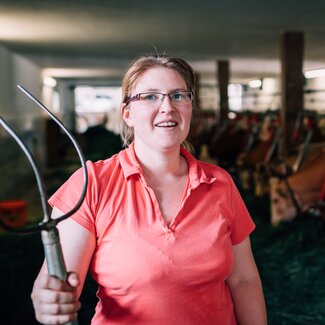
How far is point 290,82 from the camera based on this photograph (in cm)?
632

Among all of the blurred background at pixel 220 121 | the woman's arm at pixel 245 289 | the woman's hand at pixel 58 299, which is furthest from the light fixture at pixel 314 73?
the woman's hand at pixel 58 299

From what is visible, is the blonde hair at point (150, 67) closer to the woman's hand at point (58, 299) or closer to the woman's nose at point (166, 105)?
the woman's nose at point (166, 105)

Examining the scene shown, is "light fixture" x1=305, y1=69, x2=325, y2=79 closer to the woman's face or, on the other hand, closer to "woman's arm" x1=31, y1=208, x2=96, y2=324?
the woman's face

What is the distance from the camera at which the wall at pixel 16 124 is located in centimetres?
701

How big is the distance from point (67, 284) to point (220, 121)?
896cm

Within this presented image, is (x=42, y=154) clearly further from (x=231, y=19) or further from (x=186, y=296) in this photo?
(x=186, y=296)

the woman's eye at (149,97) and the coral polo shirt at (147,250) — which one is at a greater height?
the woman's eye at (149,97)

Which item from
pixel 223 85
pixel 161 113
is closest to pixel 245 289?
pixel 161 113

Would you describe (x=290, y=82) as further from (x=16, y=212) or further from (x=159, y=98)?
(x=159, y=98)

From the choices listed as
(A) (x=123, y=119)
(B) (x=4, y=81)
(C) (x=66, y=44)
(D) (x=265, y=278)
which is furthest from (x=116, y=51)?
(A) (x=123, y=119)

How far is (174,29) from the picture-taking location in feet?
22.1

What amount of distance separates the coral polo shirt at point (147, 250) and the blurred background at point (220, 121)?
0.31m

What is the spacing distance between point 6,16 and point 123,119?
4.74 meters

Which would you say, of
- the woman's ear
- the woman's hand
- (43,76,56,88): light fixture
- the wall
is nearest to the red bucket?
the wall
